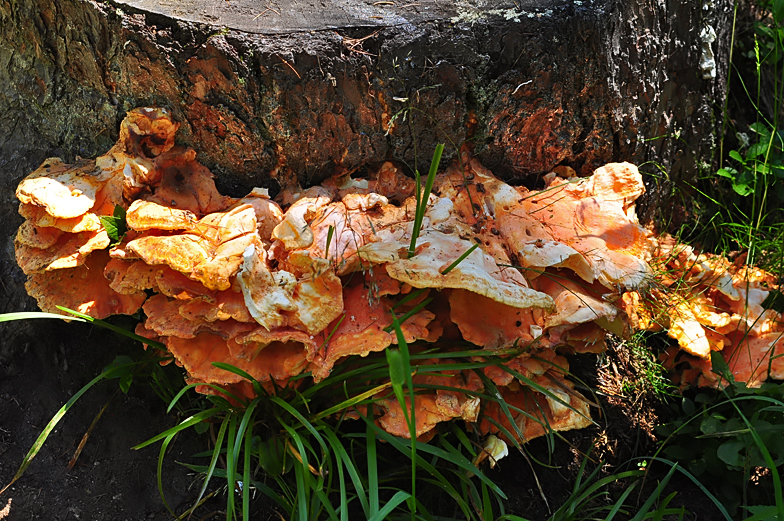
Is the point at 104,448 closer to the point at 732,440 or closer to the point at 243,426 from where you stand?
the point at 243,426

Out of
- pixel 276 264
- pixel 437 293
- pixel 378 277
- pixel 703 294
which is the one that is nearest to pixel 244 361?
pixel 276 264

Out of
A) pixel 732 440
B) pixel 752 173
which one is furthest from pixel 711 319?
pixel 752 173

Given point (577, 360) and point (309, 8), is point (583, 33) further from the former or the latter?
point (577, 360)

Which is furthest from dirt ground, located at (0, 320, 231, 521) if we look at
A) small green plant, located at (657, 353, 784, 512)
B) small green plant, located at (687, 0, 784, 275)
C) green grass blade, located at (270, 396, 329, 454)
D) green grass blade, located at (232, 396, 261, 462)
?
small green plant, located at (687, 0, 784, 275)

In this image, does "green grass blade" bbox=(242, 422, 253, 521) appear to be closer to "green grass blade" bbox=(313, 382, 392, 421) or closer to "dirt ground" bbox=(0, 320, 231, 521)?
"green grass blade" bbox=(313, 382, 392, 421)

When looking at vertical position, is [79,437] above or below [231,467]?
below

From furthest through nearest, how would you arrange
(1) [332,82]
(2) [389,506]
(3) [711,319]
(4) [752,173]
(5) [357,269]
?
(4) [752,173], (3) [711,319], (1) [332,82], (5) [357,269], (2) [389,506]

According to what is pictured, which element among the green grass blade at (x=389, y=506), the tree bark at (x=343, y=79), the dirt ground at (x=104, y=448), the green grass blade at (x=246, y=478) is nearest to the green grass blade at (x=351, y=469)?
the green grass blade at (x=389, y=506)
